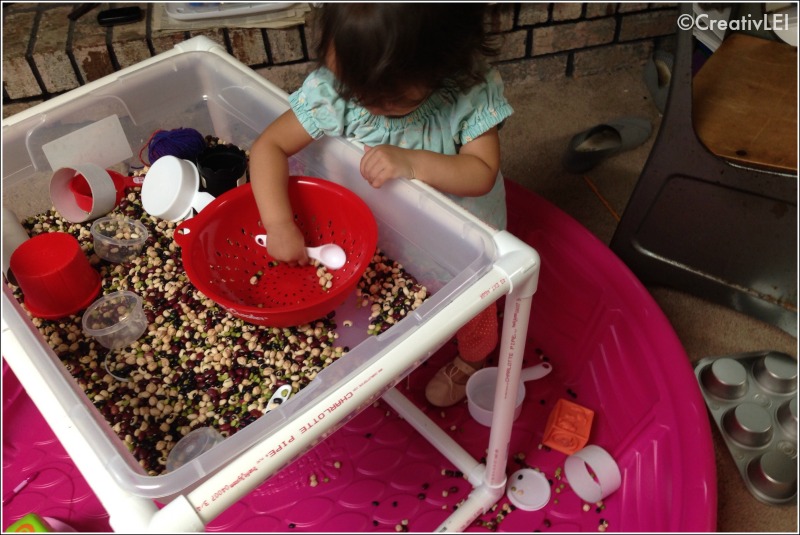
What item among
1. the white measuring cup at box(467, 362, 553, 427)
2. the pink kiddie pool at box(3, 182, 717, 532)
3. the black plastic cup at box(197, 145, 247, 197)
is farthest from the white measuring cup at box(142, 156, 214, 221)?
the white measuring cup at box(467, 362, 553, 427)

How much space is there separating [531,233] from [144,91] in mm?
785

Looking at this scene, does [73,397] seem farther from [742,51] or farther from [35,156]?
[742,51]

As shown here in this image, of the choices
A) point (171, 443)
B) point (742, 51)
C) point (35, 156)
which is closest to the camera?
point (171, 443)

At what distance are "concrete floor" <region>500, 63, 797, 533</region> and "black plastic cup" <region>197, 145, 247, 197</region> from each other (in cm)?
88

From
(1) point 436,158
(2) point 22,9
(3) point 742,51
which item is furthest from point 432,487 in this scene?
(2) point 22,9

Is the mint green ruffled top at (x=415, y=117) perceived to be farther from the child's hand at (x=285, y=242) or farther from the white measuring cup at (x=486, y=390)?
the white measuring cup at (x=486, y=390)

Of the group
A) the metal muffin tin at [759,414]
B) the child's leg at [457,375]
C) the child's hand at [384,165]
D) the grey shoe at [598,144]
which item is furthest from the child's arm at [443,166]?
the grey shoe at [598,144]

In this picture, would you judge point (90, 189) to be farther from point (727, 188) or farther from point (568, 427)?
point (727, 188)

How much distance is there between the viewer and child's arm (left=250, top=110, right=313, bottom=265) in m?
0.90

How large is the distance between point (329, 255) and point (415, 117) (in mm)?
247

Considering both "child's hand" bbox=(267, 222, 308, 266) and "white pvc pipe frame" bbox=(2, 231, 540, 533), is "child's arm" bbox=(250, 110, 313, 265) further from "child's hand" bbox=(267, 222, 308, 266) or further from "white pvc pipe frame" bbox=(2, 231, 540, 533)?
"white pvc pipe frame" bbox=(2, 231, 540, 533)

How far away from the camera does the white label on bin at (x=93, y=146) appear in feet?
3.26

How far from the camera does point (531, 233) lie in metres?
1.35

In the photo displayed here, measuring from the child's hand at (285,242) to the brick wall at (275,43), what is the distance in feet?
2.53
